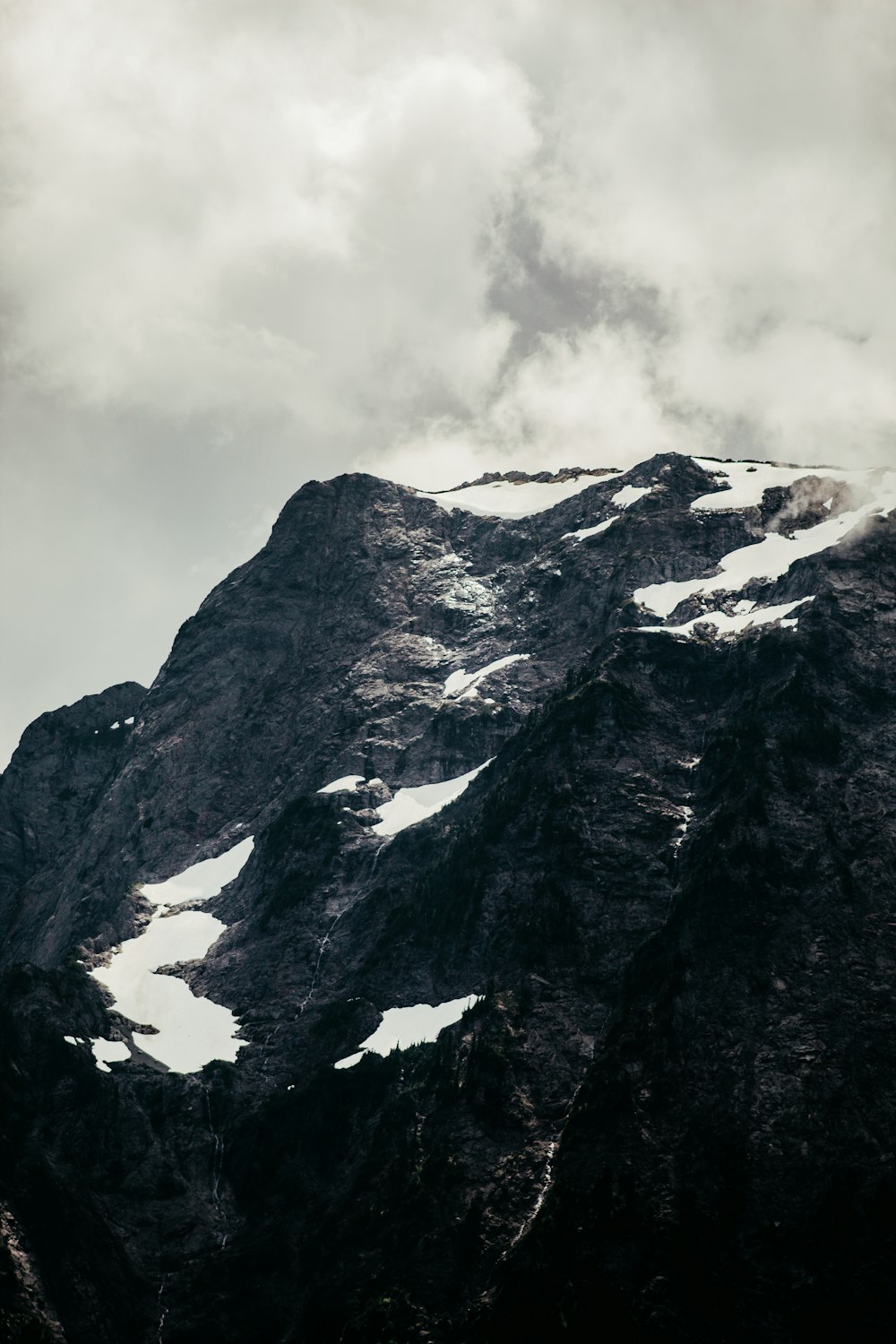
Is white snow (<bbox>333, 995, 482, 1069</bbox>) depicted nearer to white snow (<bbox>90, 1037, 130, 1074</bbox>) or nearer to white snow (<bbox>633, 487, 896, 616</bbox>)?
white snow (<bbox>90, 1037, 130, 1074</bbox>)

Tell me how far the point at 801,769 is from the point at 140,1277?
279ft

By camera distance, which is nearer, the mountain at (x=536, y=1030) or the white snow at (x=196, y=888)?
the mountain at (x=536, y=1030)

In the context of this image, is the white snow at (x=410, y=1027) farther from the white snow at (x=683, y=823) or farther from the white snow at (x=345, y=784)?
the white snow at (x=345, y=784)

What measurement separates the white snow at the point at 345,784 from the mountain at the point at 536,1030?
1372 millimetres

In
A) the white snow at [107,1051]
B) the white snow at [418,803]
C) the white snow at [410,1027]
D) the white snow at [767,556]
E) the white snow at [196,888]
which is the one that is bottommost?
the white snow at [107,1051]

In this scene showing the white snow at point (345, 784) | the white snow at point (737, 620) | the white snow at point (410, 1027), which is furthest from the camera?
the white snow at point (345, 784)

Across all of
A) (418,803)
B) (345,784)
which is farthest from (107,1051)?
(418,803)

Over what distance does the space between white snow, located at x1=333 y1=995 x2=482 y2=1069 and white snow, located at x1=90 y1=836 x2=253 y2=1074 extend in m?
17.5

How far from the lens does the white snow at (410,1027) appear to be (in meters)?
151

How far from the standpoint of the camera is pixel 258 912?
183 m

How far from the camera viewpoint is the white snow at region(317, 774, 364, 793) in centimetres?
19338

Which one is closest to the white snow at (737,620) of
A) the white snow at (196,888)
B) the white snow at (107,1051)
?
the white snow at (196,888)

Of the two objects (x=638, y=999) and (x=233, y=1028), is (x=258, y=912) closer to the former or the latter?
(x=233, y=1028)

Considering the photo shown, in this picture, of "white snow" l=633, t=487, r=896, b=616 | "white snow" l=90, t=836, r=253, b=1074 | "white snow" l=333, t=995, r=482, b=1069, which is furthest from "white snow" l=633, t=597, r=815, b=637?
"white snow" l=90, t=836, r=253, b=1074
